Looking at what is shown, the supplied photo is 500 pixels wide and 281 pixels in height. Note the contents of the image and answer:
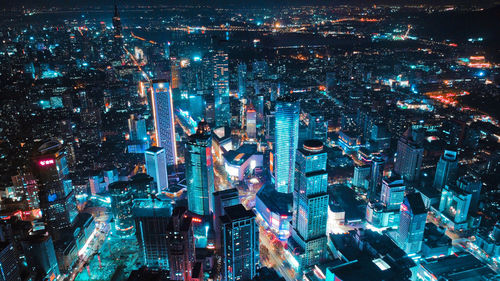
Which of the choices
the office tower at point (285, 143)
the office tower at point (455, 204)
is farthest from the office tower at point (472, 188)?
the office tower at point (285, 143)

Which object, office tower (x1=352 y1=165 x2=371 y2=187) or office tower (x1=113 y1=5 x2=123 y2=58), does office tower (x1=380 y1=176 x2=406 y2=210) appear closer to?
office tower (x1=352 y1=165 x2=371 y2=187)

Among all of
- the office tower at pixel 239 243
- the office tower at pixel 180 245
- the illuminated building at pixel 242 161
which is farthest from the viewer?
the illuminated building at pixel 242 161

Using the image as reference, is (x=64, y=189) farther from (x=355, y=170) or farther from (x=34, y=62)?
(x=34, y=62)

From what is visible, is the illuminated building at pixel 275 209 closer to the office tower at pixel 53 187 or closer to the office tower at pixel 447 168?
the office tower at pixel 447 168

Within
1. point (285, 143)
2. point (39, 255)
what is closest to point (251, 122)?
point (285, 143)

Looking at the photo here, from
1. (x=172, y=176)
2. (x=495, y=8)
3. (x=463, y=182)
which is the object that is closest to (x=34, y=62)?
(x=172, y=176)

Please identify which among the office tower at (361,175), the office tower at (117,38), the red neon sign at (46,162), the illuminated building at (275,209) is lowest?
the illuminated building at (275,209)

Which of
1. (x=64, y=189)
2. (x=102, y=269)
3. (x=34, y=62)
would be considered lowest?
(x=102, y=269)
